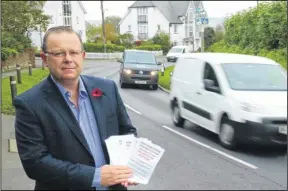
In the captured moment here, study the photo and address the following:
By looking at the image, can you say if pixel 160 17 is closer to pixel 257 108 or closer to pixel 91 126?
pixel 257 108

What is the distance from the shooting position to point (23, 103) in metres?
1.51

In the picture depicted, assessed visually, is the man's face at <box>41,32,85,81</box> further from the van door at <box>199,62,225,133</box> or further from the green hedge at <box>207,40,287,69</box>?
the van door at <box>199,62,225,133</box>

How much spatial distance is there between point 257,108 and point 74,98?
321 centimetres

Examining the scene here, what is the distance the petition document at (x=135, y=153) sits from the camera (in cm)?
148

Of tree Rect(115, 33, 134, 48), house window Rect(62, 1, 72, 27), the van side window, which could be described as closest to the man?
house window Rect(62, 1, 72, 27)

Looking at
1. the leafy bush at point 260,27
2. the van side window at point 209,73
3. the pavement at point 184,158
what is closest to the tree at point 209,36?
the leafy bush at point 260,27

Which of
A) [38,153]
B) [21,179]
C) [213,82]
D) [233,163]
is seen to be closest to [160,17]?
[213,82]

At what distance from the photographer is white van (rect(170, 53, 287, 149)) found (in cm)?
417

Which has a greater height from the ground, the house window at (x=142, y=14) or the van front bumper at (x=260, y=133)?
the house window at (x=142, y=14)

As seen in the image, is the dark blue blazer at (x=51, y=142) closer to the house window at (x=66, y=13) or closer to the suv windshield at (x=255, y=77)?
the house window at (x=66, y=13)

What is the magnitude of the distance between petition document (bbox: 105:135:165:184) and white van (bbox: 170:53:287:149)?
8.35 ft

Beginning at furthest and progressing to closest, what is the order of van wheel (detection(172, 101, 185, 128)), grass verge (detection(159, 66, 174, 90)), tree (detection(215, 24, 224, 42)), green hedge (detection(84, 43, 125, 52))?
van wheel (detection(172, 101, 185, 128)) → grass verge (detection(159, 66, 174, 90)) → green hedge (detection(84, 43, 125, 52)) → tree (detection(215, 24, 224, 42))

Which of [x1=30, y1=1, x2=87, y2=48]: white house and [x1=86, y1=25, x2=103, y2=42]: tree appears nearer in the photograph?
[x1=30, y1=1, x2=87, y2=48]: white house

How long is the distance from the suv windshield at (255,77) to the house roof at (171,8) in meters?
0.91
